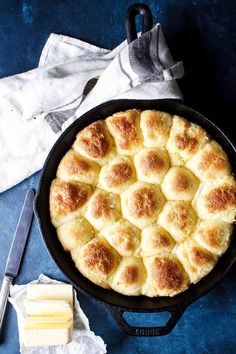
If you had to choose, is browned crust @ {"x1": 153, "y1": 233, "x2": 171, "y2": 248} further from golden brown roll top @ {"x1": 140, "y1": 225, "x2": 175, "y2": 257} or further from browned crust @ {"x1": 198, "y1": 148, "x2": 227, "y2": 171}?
browned crust @ {"x1": 198, "y1": 148, "x2": 227, "y2": 171}

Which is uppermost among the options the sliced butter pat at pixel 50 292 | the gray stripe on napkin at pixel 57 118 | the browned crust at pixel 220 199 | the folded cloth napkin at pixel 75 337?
the gray stripe on napkin at pixel 57 118

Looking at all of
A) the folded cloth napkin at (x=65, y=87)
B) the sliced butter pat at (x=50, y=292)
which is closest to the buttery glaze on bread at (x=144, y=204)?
the folded cloth napkin at (x=65, y=87)

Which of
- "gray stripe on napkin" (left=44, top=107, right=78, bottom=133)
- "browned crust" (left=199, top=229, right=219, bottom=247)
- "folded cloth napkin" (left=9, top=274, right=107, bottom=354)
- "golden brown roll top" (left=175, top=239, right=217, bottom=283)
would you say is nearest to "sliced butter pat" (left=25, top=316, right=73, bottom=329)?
"folded cloth napkin" (left=9, top=274, right=107, bottom=354)

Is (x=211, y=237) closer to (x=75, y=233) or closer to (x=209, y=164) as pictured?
(x=209, y=164)

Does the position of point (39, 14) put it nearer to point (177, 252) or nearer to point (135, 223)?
point (135, 223)

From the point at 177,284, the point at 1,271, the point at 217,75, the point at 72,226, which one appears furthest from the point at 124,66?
the point at 1,271

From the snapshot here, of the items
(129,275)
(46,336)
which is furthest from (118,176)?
(46,336)

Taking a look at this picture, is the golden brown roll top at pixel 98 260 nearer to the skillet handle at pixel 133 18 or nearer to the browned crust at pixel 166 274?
the browned crust at pixel 166 274
